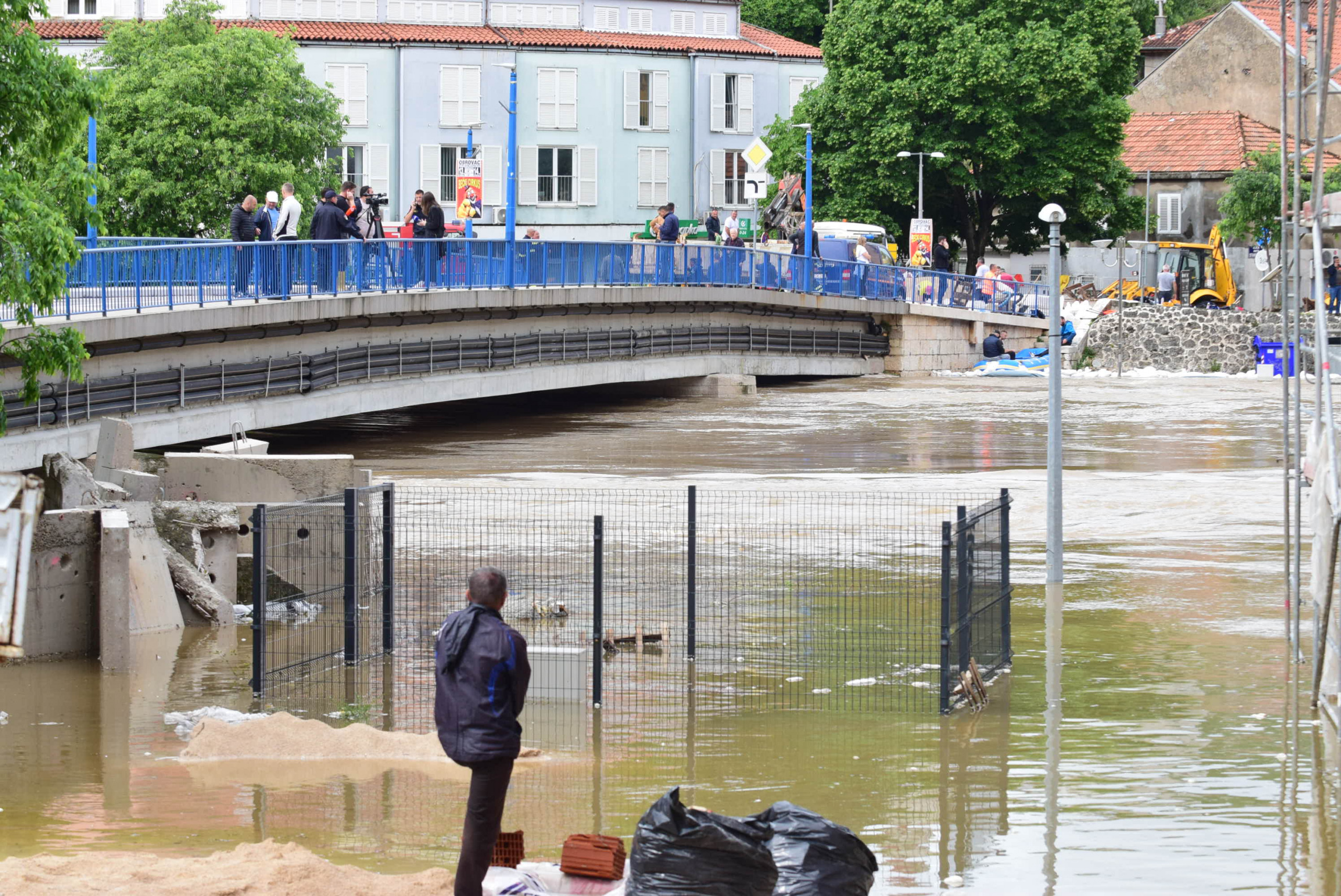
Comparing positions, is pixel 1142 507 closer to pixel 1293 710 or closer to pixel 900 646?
pixel 900 646

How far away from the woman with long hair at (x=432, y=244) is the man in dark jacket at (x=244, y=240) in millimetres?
4365

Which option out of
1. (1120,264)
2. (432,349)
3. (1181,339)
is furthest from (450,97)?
(432,349)

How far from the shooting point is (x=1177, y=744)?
10.9 metres

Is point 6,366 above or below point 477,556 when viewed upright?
above

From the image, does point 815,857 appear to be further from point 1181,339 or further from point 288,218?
point 1181,339

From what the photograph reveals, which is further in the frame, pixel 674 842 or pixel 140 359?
pixel 140 359

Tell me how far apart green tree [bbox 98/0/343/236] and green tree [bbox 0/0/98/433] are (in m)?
39.7

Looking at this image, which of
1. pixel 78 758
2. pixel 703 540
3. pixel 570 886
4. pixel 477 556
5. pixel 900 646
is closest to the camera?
pixel 570 886

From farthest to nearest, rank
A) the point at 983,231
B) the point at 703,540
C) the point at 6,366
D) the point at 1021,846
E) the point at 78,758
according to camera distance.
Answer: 1. the point at 983,231
2. the point at 6,366
3. the point at 703,540
4. the point at 78,758
5. the point at 1021,846

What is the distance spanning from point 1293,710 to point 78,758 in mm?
7436

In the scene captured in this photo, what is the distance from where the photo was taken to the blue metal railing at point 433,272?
25172 mm

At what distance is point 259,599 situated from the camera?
1162cm

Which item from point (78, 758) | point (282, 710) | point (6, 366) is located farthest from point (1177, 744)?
point (6, 366)

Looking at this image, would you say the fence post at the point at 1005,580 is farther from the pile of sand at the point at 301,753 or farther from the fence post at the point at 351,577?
the fence post at the point at 351,577
